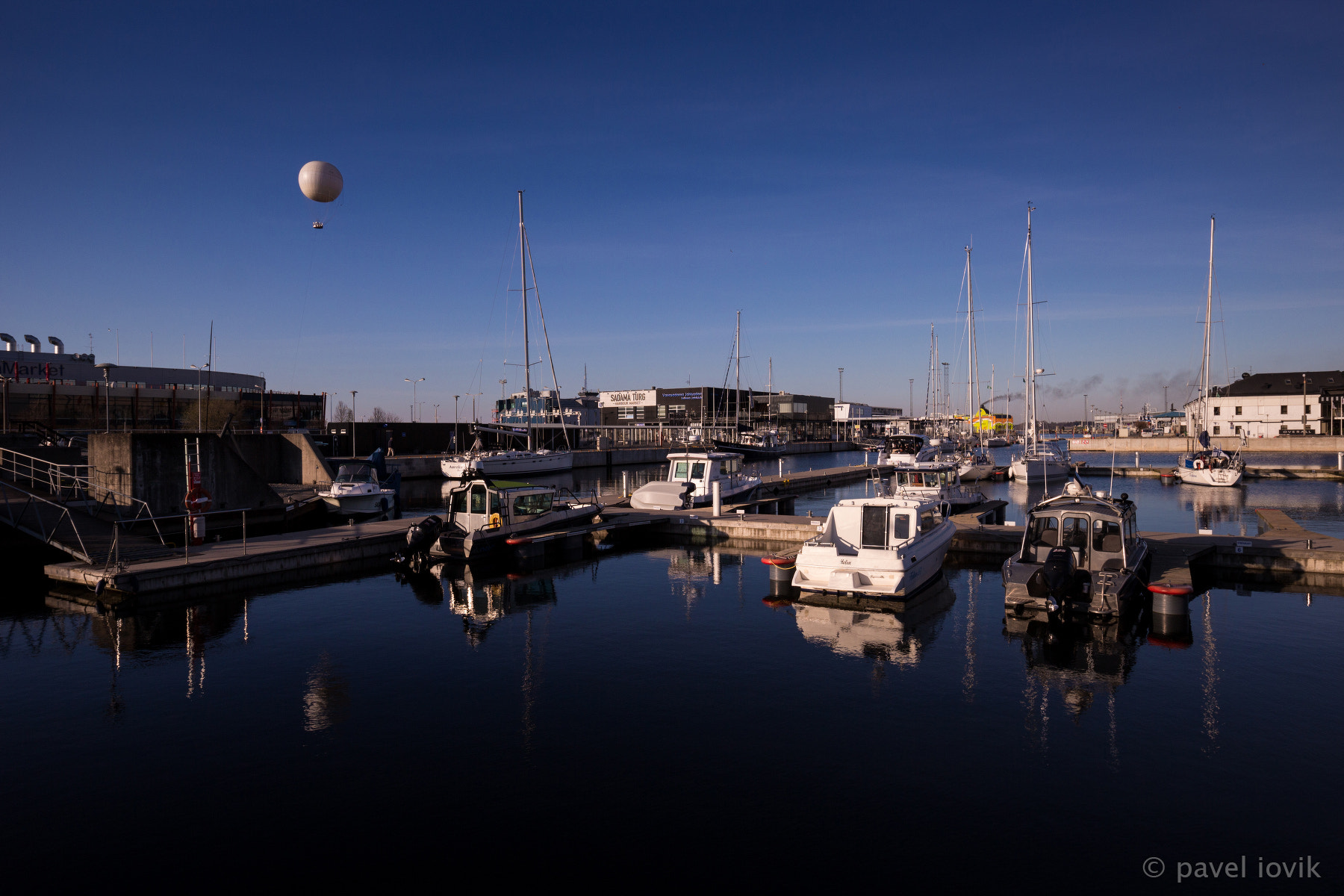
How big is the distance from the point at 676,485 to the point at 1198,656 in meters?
24.1

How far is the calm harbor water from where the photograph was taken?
28.9 feet

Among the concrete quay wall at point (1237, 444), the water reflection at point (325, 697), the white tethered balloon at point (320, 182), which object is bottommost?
the water reflection at point (325, 697)

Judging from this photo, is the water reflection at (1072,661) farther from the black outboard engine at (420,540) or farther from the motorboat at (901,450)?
the motorboat at (901,450)

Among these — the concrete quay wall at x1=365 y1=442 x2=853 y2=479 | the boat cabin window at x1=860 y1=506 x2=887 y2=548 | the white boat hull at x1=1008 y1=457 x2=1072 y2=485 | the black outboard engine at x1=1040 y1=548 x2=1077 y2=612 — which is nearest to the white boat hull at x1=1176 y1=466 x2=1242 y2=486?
the white boat hull at x1=1008 y1=457 x2=1072 y2=485

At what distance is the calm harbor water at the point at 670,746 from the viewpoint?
8.80 metres

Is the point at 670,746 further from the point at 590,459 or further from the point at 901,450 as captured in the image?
the point at 590,459

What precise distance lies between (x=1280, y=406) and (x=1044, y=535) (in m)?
114

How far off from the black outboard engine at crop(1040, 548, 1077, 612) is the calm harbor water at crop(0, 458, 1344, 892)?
89 centimetres

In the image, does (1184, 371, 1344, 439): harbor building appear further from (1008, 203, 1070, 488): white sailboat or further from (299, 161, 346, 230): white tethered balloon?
(299, 161, 346, 230): white tethered balloon

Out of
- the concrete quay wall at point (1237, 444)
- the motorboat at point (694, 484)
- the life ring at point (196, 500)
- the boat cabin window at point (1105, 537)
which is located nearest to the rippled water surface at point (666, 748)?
the boat cabin window at point (1105, 537)

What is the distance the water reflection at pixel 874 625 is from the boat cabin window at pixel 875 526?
169 centimetres

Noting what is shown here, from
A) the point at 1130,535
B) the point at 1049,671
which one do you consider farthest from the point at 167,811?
the point at 1130,535

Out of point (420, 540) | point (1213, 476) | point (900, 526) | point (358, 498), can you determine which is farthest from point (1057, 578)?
point (1213, 476)

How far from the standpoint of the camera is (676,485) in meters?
37.5
